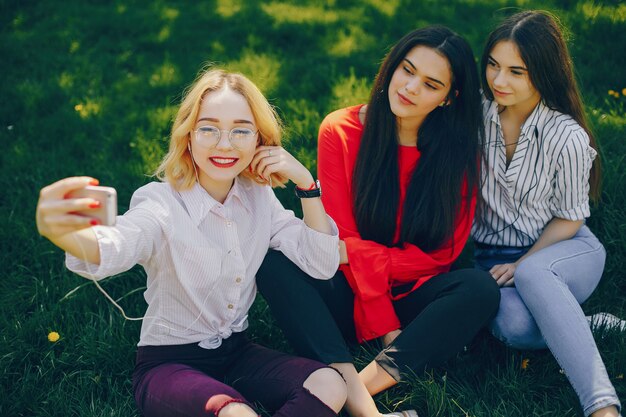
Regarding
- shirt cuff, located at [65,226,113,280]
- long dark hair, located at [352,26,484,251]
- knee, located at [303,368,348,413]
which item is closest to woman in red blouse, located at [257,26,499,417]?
long dark hair, located at [352,26,484,251]

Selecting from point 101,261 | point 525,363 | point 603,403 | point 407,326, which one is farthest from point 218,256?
point 603,403

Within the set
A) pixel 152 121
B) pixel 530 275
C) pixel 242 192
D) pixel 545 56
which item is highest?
pixel 545 56

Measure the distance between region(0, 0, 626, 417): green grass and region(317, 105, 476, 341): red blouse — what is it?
204mm

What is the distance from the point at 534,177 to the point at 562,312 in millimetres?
650

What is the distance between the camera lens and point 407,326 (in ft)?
8.96

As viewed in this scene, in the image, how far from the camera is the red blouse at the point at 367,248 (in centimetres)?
290

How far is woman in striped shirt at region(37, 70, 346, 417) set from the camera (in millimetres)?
2357

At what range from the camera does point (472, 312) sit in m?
2.70

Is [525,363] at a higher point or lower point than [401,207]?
lower

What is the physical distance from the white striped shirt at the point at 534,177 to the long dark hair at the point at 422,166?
10cm

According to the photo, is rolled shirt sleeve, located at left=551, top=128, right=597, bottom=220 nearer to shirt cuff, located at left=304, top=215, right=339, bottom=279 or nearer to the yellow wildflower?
the yellow wildflower

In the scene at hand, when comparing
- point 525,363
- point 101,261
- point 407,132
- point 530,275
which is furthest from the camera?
point 407,132

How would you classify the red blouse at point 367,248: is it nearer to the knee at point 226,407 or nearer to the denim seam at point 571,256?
the denim seam at point 571,256

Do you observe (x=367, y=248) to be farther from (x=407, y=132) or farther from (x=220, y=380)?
(x=220, y=380)
